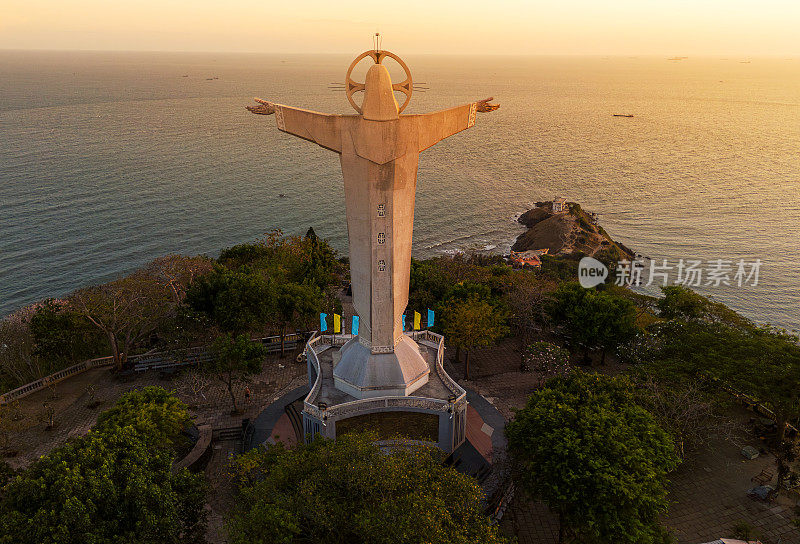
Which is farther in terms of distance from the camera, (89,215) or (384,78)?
(89,215)

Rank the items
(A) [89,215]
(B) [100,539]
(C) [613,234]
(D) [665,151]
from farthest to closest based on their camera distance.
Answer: (D) [665,151]
(C) [613,234]
(A) [89,215]
(B) [100,539]

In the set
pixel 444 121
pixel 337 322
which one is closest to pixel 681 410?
pixel 444 121

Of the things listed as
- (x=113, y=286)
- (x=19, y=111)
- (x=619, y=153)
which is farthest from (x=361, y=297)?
(x=19, y=111)

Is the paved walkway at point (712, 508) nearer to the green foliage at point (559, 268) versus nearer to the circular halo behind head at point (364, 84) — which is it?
the circular halo behind head at point (364, 84)

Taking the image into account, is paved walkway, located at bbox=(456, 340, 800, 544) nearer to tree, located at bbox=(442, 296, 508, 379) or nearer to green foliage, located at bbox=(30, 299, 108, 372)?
tree, located at bbox=(442, 296, 508, 379)

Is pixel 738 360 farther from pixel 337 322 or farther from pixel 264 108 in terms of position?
pixel 264 108

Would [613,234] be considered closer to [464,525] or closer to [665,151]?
[665,151]

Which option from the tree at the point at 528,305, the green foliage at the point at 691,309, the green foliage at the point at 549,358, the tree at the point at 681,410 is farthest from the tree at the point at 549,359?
the green foliage at the point at 691,309

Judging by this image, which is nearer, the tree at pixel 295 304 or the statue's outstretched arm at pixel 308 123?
the statue's outstretched arm at pixel 308 123
